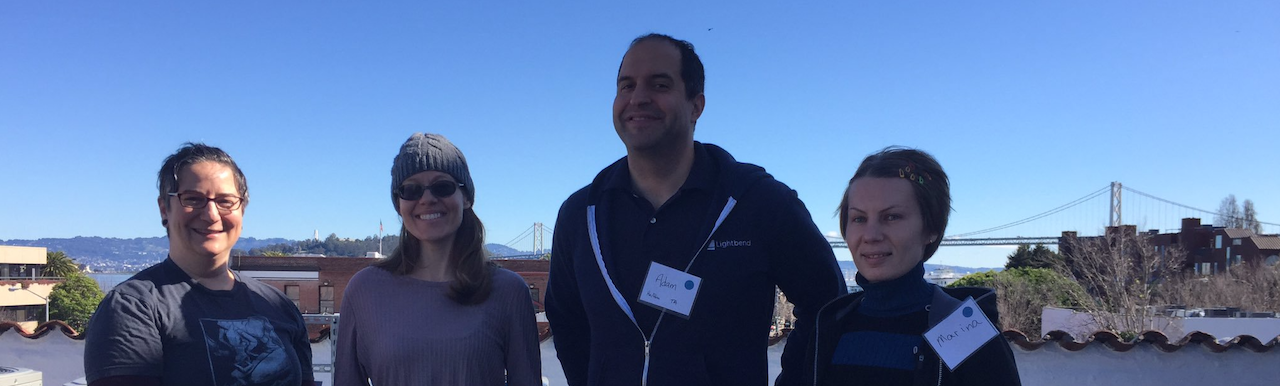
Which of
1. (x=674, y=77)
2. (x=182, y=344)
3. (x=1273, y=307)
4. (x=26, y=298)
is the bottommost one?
(x=26, y=298)

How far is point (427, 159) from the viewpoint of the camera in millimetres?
2492

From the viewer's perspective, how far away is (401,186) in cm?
250

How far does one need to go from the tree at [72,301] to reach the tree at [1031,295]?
42577 mm

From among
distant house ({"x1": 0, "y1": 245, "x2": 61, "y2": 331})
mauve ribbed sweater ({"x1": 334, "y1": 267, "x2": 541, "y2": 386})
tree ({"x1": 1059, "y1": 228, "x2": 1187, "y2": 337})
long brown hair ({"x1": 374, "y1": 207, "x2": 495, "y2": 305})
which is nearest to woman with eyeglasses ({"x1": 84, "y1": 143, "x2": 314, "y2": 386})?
mauve ribbed sweater ({"x1": 334, "y1": 267, "x2": 541, "y2": 386})

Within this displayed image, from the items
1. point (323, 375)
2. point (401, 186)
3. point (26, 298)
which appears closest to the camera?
point (401, 186)

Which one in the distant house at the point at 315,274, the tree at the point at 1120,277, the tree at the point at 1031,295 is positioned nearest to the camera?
the tree at the point at 1120,277

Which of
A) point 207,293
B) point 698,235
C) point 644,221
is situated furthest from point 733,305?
point 207,293

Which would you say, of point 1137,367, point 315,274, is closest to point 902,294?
point 1137,367

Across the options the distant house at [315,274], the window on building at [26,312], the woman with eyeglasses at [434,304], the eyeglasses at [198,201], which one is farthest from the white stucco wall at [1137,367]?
the window on building at [26,312]

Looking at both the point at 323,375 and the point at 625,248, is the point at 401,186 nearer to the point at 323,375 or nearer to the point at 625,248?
the point at 625,248

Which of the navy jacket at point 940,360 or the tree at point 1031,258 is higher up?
the navy jacket at point 940,360

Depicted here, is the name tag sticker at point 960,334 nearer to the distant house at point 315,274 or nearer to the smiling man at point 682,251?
the smiling man at point 682,251

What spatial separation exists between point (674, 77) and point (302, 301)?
45.6 metres

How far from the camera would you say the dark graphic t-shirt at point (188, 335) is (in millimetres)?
1859
